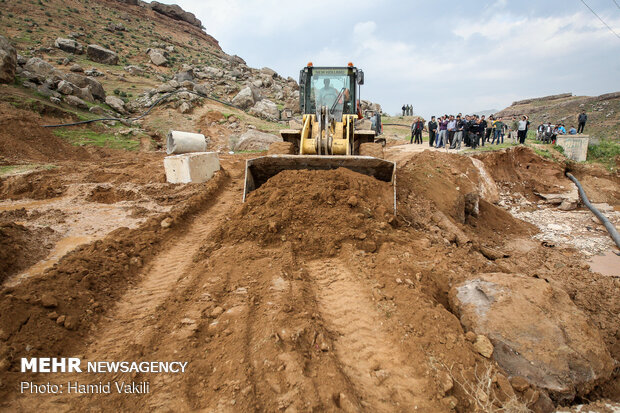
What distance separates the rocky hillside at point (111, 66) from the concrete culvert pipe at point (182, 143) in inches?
335

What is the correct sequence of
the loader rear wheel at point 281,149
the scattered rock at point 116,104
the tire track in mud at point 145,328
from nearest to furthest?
1. the tire track in mud at point 145,328
2. the loader rear wheel at point 281,149
3. the scattered rock at point 116,104

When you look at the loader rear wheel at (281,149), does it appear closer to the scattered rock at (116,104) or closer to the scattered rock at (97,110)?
the scattered rock at (97,110)

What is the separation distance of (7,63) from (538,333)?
20830 mm

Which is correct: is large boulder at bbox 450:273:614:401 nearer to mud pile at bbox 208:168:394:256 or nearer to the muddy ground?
the muddy ground

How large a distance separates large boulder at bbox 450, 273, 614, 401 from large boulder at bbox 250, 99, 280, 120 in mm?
23034

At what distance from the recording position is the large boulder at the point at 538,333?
2.84 meters

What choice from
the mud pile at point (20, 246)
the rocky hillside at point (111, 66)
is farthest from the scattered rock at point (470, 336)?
the rocky hillside at point (111, 66)

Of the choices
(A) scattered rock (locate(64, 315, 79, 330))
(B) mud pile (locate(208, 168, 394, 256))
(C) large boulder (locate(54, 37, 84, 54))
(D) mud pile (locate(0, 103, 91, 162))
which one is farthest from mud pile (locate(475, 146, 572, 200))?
(C) large boulder (locate(54, 37, 84, 54))

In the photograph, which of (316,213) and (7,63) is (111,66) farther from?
(316,213)

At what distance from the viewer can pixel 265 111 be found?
84.5 feet

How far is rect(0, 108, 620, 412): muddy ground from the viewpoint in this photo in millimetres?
2500

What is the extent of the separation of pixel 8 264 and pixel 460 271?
5.80 metres

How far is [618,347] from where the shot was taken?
354cm

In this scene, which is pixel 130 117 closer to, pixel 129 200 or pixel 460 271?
pixel 129 200
